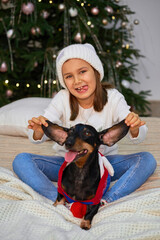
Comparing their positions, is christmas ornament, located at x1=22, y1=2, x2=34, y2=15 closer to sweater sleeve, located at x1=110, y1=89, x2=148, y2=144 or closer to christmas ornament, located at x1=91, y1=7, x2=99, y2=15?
christmas ornament, located at x1=91, y1=7, x2=99, y2=15

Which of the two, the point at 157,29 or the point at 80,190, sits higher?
the point at 157,29

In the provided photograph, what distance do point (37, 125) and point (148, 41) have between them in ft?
11.3

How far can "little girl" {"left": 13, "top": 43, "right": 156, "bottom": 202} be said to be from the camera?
50.5 inches

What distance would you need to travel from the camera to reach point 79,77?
142 cm

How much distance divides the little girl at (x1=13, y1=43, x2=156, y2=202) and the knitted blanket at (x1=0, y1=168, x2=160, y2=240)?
0.17m

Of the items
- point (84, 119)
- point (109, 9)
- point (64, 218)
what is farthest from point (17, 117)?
point (109, 9)

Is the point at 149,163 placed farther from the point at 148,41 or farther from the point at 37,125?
the point at 148,41

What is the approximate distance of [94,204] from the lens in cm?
108

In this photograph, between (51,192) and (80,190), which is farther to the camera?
Result: (51,192)

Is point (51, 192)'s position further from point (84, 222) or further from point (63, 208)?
point (84, 222)

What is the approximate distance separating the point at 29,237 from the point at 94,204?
0.29 m

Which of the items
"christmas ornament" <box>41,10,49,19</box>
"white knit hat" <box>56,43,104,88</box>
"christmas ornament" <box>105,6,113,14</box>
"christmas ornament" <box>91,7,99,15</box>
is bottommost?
"white knit hat" <box>56,43,104,88</box>

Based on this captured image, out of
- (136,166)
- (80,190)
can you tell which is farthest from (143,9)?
(80,190)

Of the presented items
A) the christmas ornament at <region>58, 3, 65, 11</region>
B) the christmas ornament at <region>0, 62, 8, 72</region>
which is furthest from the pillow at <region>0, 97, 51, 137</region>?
the christmas ornament at <region>58, 3, 65, 11</region>
